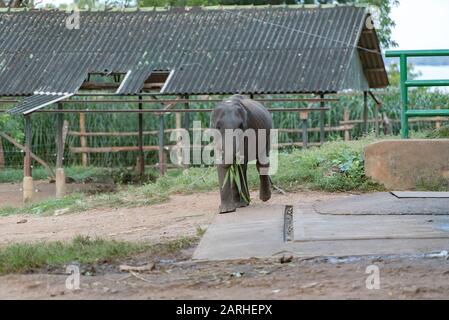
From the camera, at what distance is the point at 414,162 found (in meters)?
12.0

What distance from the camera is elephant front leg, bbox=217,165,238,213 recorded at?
Result: 10.6 metres

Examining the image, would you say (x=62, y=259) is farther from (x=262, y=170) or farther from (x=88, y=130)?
(x=88, y=130)

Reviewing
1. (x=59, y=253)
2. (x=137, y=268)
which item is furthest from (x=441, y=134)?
(x=137, y=268)

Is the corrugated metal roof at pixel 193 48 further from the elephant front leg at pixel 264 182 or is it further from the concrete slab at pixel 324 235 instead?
the concrete slab at pixel 324 235

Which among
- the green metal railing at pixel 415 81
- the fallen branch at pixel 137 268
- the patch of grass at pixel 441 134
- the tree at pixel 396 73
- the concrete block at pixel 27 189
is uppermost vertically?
the tree at pixel 396 73

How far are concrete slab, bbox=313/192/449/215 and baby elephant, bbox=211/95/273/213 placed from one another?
3.39 ft

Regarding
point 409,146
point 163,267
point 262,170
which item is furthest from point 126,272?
point 409,146

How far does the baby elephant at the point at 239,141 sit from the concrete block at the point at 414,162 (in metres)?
1.69

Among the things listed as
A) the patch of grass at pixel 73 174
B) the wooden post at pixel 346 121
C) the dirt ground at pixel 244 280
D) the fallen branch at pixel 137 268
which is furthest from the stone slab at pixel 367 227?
the wooden post at pixel 346 121

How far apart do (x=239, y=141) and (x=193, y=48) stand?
10969 millimetres

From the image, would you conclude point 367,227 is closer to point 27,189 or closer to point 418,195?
point 418,195

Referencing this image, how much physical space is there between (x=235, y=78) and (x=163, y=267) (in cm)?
1277

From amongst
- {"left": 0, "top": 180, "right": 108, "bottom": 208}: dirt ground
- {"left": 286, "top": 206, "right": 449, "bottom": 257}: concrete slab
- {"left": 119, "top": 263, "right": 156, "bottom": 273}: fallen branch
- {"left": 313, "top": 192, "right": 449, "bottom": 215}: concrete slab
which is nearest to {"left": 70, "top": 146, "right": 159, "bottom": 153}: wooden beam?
{"left": 0, "top": 180, "right": 108, "bottom": 208}: dirt ground

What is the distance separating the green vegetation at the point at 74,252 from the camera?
788 cm
